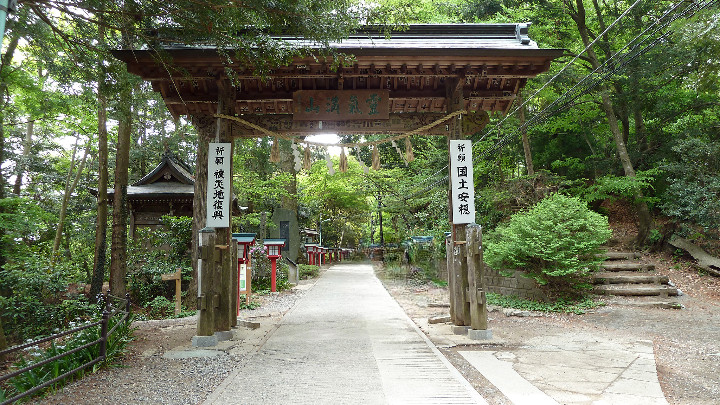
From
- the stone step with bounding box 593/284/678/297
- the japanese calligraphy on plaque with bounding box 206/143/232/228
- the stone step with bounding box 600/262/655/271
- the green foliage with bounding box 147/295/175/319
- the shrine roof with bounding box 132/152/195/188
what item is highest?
the shrine roof with bounding box 132/152/195/188

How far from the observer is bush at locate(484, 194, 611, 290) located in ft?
30.3

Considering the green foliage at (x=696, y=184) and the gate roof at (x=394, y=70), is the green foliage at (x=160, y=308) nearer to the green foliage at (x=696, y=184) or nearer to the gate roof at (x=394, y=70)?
the gate roof at (x=394, y=70)

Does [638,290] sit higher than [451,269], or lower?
lower

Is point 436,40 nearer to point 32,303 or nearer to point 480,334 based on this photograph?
point 480,334

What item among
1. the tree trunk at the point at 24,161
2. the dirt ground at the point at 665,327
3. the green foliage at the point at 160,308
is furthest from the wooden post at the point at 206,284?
the tree trunk at the point at 24,161

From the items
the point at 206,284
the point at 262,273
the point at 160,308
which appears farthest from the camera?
the point at 262,273

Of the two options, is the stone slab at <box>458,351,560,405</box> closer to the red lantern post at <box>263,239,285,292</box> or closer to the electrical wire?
the electrical wire

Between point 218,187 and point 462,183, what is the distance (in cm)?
429

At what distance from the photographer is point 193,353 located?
19.2 ft

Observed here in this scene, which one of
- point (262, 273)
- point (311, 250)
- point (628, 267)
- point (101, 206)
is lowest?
point (262, 273)

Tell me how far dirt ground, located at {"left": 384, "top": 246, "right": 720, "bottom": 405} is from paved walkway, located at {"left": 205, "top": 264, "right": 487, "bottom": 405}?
0.48 meters

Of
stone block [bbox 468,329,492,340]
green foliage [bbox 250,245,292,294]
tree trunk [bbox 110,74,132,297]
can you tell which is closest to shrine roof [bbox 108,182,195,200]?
tree trunk [bbox 110,74,132,297]

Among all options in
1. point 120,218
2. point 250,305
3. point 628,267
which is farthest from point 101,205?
point 628,267

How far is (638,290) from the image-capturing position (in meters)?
10.0
